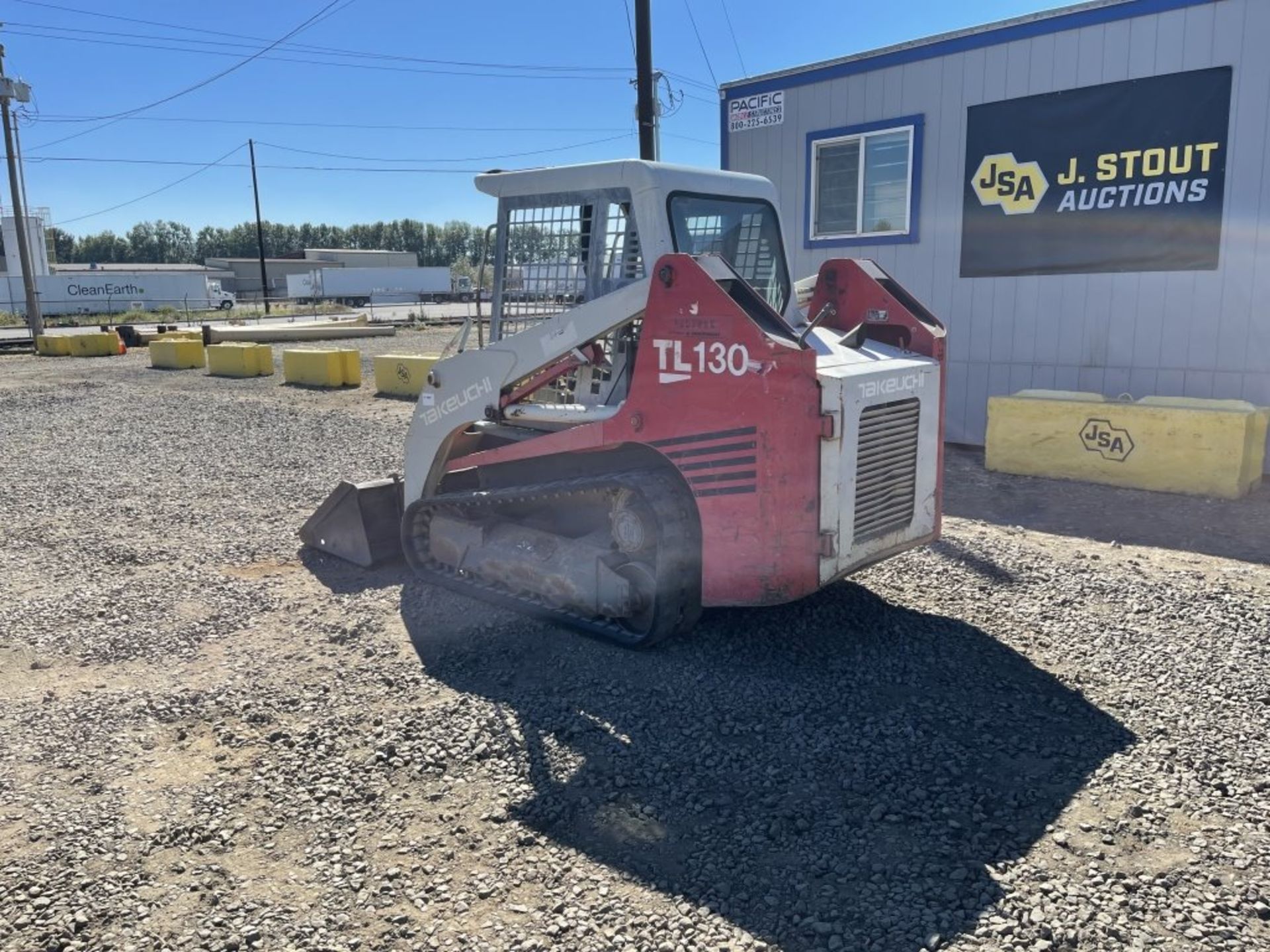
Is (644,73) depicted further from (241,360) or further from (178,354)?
(178,354)

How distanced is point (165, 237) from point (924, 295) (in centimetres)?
12262

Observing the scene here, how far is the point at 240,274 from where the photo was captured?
295 feet

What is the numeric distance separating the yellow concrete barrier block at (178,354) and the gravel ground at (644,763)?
16.4 m

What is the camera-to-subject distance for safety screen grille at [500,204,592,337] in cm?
583

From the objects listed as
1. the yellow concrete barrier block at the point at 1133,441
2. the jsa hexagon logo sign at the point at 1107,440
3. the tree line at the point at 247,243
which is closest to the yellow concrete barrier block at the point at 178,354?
the yellow concrete barrier block at the point at 1133,441

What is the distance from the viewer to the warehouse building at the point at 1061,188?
8938 millimetres

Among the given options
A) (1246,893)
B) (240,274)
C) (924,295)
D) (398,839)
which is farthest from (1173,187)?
(240,274)

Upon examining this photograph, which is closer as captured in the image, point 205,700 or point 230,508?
point 205,700

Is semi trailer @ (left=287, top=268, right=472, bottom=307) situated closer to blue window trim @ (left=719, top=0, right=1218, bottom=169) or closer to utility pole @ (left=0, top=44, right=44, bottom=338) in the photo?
utility pole @ (left=0, top=44, right=44, bottom=338)

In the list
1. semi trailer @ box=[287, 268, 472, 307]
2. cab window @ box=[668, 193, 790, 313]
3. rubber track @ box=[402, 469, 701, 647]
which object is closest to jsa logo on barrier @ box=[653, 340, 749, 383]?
rubber track @ box=[402, 469, 701, 647]

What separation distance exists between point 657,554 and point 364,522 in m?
2.75

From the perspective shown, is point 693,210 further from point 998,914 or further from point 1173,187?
point 1173,187

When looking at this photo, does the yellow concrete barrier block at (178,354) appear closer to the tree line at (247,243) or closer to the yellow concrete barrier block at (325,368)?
the yellow concrete barrier block at (325,368)

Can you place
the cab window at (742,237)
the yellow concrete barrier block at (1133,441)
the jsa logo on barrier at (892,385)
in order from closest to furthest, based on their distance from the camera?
1. the jsa logo on barrier at (892,385)
2. the cab window at (742,237)
3. the yellow concrete barrier block at (1133,441)
